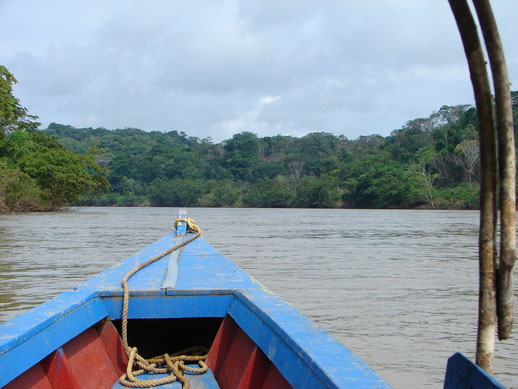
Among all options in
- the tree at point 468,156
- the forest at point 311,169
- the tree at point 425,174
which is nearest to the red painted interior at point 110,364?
the forest at point 311,169

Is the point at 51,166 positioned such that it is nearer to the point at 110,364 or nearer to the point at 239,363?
the point at 110,364

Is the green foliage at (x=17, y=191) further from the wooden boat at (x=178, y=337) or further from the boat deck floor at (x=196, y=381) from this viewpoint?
the boat deck floor at (x=196, y=381)

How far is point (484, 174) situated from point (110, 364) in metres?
1.72

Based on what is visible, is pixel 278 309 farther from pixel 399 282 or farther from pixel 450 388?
pixel 399 282

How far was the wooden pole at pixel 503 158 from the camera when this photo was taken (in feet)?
2.79

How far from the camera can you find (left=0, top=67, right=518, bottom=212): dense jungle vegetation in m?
25.2

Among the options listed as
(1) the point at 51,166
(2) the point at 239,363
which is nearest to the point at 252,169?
(1) the point at 51,166

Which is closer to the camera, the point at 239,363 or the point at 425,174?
the point at 239,363

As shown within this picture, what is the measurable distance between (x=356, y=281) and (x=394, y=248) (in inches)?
169

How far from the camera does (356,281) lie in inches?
239

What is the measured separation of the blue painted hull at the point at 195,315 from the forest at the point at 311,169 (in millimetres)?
28768

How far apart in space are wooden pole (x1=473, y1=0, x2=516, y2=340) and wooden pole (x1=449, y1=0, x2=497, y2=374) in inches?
0.6

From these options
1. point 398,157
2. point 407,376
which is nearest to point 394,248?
point 407,376

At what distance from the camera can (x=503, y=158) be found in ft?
2.86
